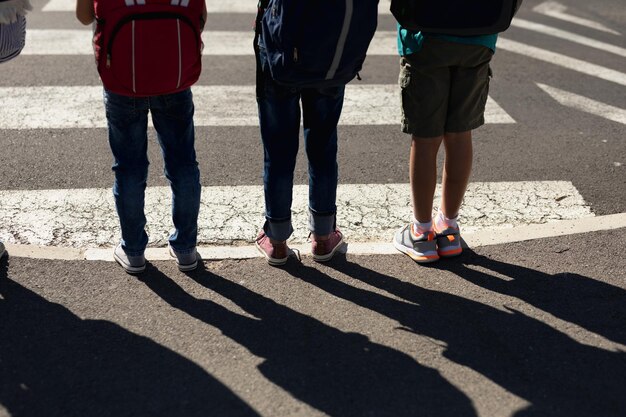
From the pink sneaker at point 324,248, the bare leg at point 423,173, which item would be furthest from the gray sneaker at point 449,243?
the pink sneaker at point 324,248

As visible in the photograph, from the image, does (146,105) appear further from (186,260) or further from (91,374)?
(91,374)

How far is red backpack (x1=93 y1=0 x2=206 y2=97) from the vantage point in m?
3.44

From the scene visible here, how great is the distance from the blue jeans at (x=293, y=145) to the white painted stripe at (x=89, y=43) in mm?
3796

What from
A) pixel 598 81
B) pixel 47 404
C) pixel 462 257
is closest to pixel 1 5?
pixel 47 404

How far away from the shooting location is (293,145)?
399cm

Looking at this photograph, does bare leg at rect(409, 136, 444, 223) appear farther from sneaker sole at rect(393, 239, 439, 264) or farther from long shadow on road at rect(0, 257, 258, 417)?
long shadow on road at rect(0, 257, 258, 417)

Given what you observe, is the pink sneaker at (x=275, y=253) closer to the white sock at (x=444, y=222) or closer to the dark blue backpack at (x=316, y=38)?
the white sock at (x=444, y=222)

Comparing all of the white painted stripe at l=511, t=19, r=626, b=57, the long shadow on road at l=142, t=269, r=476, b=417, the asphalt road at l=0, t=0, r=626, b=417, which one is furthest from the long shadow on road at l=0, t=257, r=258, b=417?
the white painted stripe at l=511, t=19, r=626, b=57

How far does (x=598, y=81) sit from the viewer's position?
736 centimetres

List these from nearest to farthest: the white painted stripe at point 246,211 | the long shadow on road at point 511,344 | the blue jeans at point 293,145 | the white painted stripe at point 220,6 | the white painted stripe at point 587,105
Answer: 1. the long shadow on road at point 511,344
2. the blue jeans at point 293,145
3. the white painted stripe at point 246,211
4. the white painted stripe at point 587,105
5. the white painted stripe at point 220,6

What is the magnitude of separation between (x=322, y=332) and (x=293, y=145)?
90cm

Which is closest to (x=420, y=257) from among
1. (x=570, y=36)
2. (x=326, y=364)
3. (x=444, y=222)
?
(x=444, y=222)

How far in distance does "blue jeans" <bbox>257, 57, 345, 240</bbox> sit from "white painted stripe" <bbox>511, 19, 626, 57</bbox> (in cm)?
525

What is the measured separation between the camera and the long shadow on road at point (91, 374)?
314 cm
